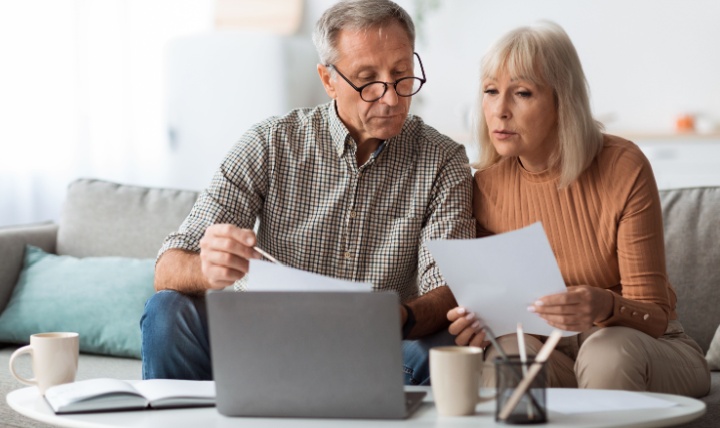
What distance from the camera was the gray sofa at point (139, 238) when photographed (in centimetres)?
223

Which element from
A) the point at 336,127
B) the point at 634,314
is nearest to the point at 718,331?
the point at 634,314

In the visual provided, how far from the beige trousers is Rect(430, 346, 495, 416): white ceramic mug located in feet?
0.58

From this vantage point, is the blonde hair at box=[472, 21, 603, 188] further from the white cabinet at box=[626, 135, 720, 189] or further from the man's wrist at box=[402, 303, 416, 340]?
the white cabinet at box=[626, 135, 720, 189]

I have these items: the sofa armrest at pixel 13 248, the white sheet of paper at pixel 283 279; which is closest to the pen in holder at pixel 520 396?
the white sheet of paper at pixel 283 279

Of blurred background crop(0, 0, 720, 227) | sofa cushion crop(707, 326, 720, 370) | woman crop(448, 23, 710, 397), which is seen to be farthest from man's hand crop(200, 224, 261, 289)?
blurred background crop(0, 0, 720, 227)

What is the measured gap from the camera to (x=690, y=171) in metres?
4.32

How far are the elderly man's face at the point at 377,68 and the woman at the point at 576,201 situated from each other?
0.18 m

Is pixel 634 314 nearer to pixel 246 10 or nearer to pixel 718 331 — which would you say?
pixel 718 331

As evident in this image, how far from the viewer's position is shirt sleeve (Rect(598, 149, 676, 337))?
1800mm

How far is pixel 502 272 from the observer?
152cm

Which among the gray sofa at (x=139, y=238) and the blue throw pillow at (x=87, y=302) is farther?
the blue throw pillow at (x=87, y=302)

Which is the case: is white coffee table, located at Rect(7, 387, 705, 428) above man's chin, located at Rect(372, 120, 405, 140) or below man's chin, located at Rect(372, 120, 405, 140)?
below

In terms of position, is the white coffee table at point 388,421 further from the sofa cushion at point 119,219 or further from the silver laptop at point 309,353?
the sofa cushion at point 119,219

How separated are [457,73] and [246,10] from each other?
1142mm
